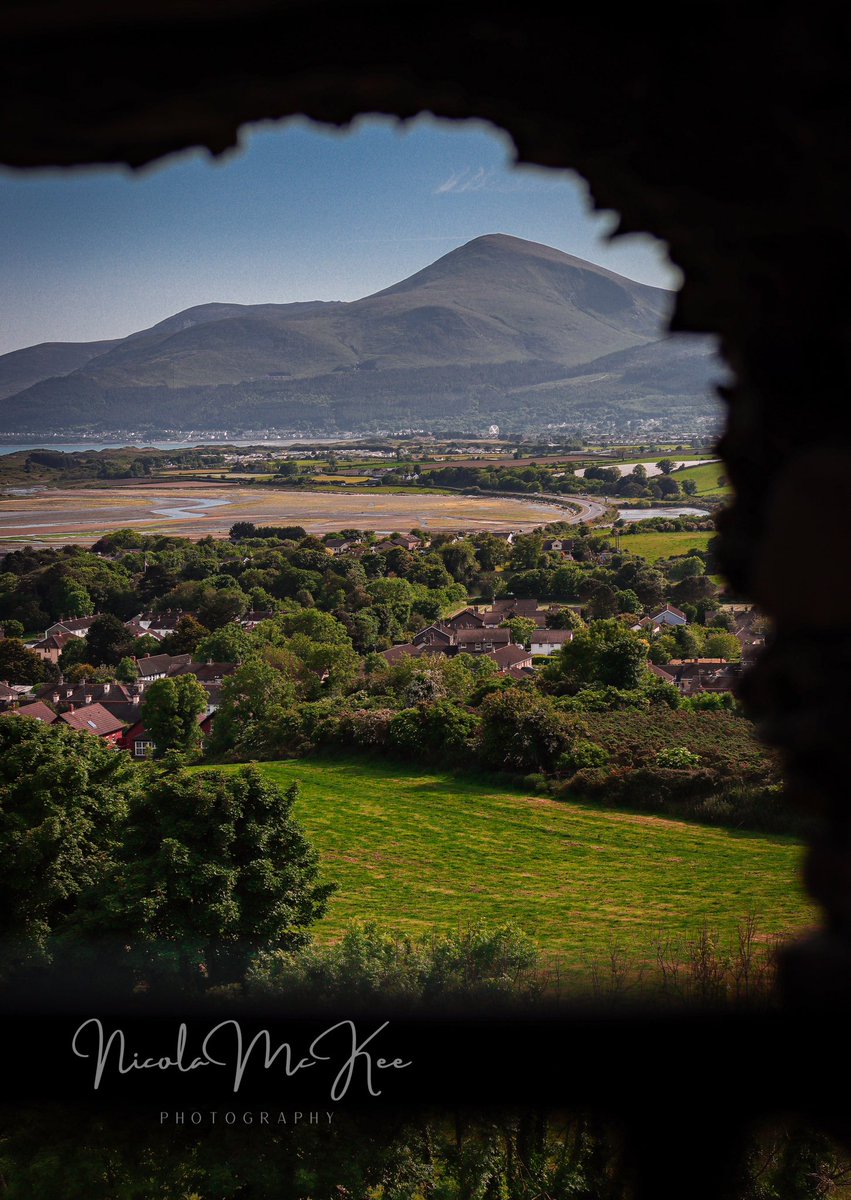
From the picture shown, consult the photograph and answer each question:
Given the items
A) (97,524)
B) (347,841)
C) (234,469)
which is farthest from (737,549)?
(234,469)

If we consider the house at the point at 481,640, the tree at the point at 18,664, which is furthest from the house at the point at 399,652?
the tree at the point at 18,664

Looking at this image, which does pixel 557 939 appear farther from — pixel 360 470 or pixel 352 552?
pixel 360 470

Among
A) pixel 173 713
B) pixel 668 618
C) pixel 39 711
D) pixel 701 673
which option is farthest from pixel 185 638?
pixel 701 673

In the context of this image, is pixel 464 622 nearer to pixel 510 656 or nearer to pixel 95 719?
pixel 510 656

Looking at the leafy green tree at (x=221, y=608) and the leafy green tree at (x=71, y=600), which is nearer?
the leafy green tree at (x=221, y=608)

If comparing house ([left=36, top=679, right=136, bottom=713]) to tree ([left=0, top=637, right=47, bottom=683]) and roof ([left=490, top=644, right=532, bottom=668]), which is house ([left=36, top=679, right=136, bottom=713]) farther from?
roof ([left=490, top=644, right=532, bottom=668])

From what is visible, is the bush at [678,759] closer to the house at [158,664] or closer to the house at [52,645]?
the house at [158,664]

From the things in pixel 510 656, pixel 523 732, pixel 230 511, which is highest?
pixel 230 511
